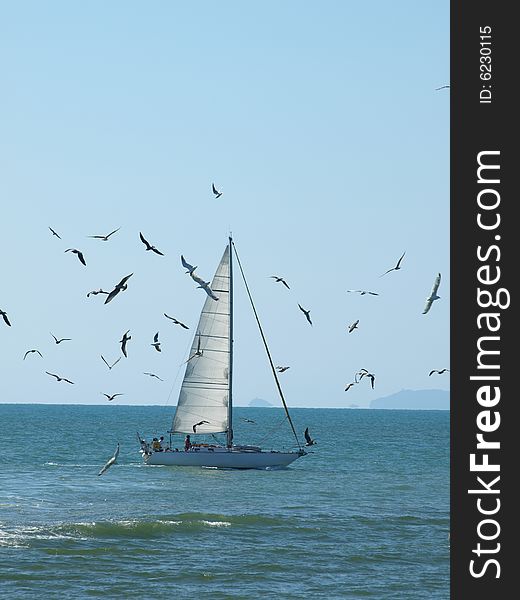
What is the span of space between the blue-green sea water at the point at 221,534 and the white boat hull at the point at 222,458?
2.49 feet

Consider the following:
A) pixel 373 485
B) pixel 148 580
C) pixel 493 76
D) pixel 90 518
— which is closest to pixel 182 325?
pixel 148 580

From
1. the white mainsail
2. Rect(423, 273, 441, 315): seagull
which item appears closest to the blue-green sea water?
the white mainsail

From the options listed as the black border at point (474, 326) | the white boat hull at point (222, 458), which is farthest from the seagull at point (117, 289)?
the white boat hull at point (222, 458)

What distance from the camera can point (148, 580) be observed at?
36156mm

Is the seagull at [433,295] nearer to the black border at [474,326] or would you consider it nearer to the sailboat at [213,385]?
the black border at [474,326]

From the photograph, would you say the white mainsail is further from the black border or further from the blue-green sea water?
the black border

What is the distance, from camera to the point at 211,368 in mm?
77750

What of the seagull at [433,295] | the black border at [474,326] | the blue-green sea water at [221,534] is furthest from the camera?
the blue-green sea water at [221,534]

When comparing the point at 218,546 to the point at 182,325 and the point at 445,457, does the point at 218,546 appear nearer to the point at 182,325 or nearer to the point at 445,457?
the point at 182,325

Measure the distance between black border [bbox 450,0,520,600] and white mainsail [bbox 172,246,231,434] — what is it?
204ft

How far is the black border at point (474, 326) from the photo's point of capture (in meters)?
13.6

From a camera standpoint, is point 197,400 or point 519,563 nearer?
point 519,563

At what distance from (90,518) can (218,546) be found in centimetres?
958

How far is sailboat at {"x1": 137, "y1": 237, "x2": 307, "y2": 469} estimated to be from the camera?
76.4 m
